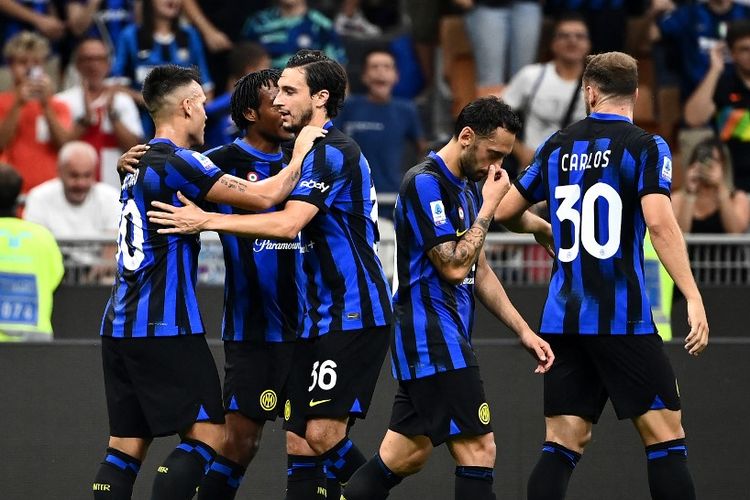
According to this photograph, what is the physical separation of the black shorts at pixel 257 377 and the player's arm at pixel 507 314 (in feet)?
3.24

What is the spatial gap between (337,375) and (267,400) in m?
0.65

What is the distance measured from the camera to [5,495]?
7465 mm

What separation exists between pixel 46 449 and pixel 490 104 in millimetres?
3131

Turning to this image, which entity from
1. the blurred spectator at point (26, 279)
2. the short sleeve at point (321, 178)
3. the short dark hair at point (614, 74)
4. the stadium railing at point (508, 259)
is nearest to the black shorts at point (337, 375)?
the short sleeve at point (321, 178)

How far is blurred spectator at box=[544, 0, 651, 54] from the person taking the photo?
1115 cm

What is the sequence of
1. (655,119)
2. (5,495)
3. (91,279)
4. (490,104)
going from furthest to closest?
(655,119), (91,279), (5,495), (490,104)

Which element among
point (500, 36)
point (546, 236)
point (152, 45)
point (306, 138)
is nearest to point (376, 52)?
point (500, 36)

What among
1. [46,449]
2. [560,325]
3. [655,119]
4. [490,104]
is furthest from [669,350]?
[655,119]

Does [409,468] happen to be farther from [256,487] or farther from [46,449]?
[46,449]

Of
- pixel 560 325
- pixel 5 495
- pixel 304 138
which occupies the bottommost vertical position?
pixel 5 495

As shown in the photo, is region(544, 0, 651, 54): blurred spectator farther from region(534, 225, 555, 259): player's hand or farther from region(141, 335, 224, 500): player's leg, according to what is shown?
region(141, 335, 224, 500): player's leg

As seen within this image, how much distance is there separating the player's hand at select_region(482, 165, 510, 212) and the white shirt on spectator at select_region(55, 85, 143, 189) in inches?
209

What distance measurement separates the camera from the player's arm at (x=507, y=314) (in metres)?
6.07

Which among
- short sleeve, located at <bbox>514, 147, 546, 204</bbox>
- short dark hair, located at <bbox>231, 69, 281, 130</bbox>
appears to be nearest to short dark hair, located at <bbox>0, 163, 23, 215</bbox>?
short dark hair, located at <bbox>231, 69, 281, 130</bbox>
